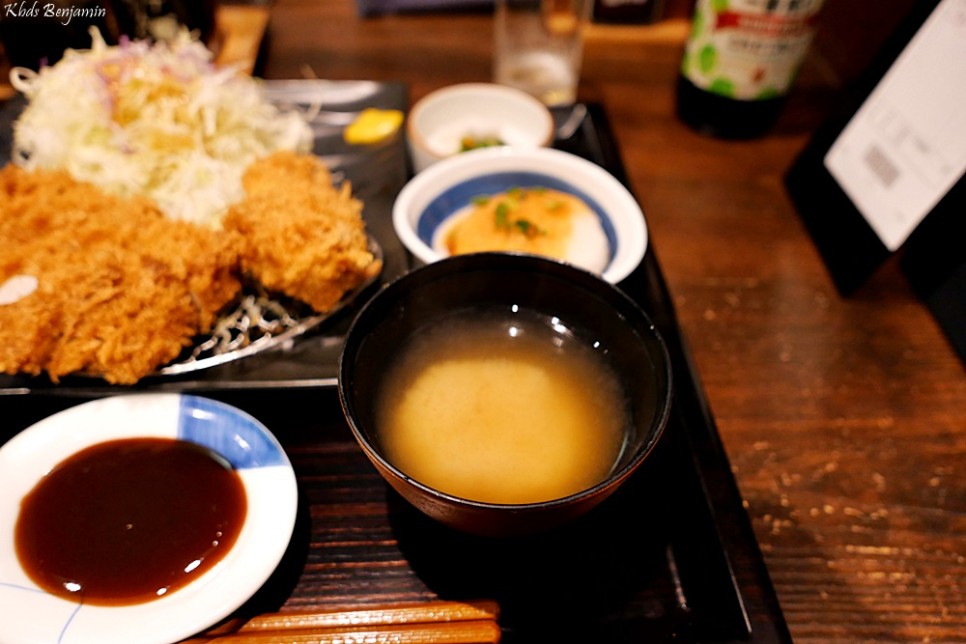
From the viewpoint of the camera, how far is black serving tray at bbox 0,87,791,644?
1061mm

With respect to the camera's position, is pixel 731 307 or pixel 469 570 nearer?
pixel 469 570

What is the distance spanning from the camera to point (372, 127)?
1969 mm

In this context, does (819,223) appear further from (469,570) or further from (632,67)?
(469,570)

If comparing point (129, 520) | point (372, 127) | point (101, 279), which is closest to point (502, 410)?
point (129, 520)

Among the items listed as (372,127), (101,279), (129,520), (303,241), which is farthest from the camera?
(372,127)

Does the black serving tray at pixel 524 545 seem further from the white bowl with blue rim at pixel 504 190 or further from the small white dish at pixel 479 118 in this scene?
the small white dish at pixel 479 118

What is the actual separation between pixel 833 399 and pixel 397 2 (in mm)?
2161

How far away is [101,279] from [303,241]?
40 cm

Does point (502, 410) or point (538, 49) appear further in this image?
point (538, 49)

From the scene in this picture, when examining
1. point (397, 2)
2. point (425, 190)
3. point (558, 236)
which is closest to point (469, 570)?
point (558, 236)

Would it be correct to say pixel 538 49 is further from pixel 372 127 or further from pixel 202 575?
pixel 202 575

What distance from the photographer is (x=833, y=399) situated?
1427 mm

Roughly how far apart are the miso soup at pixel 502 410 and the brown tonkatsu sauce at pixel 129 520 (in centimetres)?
32

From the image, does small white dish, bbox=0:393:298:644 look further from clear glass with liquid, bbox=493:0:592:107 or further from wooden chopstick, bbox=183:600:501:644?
clear glass with liquid, bbox=493:0:592:107
